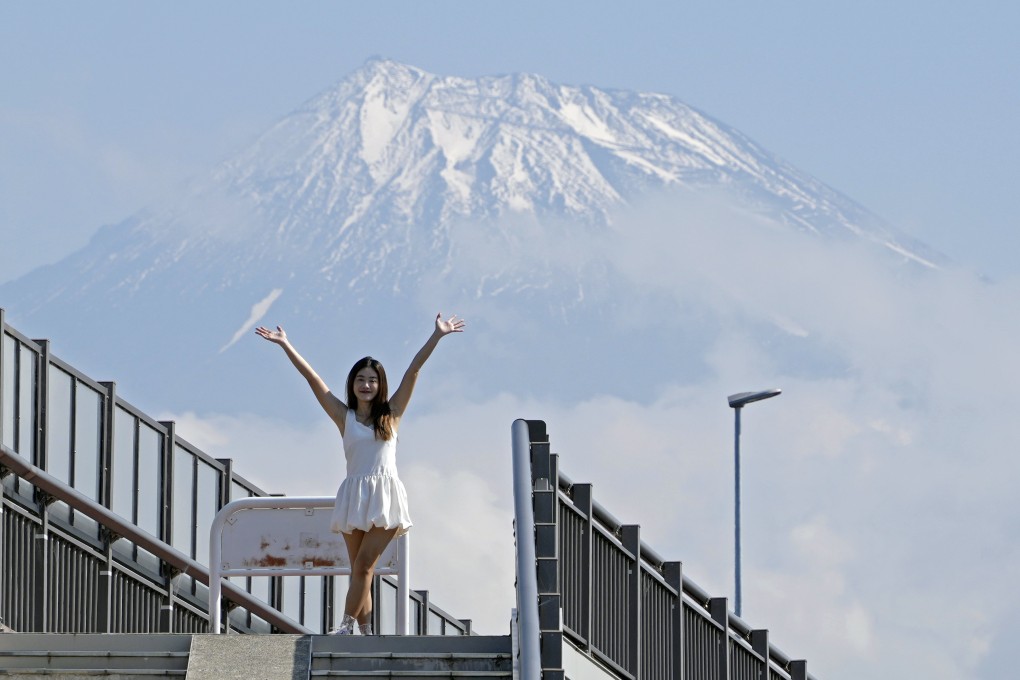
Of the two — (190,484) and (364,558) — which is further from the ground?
(190,484)

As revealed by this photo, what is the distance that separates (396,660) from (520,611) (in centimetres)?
60

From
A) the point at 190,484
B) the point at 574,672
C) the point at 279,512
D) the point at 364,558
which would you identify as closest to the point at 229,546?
the point at 279,512

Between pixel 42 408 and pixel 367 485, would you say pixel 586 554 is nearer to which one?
pixel 367 485

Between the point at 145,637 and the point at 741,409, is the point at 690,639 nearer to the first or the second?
the point at 145,637

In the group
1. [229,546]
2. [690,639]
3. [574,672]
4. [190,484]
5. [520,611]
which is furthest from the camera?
[190,484]

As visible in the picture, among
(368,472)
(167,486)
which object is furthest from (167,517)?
(368,472)

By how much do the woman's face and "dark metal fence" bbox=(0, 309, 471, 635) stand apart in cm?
362

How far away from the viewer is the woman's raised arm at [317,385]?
39.0 ft

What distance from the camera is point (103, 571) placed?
624 inches

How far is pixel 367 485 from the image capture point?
38.6ft

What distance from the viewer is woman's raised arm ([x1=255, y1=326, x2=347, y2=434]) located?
1188 centimetres

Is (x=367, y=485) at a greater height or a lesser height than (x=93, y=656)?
greater

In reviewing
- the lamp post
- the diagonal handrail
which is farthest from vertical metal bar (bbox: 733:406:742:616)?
the diagonal handrail

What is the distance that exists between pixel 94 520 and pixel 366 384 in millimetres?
4755
